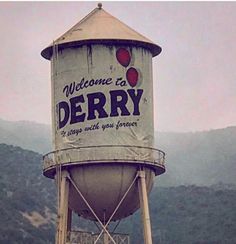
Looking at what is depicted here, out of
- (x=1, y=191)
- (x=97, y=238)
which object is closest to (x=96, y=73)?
(x=97, y=238)

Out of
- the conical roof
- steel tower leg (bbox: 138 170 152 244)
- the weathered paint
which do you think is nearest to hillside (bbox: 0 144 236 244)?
the conical roof

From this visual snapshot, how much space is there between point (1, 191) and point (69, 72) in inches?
4060

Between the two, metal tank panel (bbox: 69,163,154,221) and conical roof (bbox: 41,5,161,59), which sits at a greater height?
conical roof (bbox: 41,5,161,59)

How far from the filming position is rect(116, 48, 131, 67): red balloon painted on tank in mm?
50125

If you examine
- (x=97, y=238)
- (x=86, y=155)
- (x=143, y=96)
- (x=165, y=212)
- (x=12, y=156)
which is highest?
(x=12, y=156)

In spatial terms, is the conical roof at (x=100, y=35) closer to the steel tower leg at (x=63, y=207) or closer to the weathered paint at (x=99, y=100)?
the weathered paint at (x=99, y=100)

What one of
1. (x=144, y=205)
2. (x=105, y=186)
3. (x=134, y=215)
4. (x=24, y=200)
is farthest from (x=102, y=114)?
(x=24, y=200)

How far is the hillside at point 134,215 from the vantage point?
141 m

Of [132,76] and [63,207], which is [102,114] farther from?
[63,207]

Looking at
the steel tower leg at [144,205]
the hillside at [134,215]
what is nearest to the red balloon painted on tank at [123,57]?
the steel tower leg at [144,205]

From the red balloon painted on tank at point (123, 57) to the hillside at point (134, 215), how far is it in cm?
8229

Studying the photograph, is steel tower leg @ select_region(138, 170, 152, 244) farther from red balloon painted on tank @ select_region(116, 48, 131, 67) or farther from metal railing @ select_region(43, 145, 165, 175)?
red balloon painted on tank @ select_region(116, 48, 131, 67)

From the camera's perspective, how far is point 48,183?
162m

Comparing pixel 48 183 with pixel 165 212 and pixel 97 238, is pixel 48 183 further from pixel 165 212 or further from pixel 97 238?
pixel 97 238
